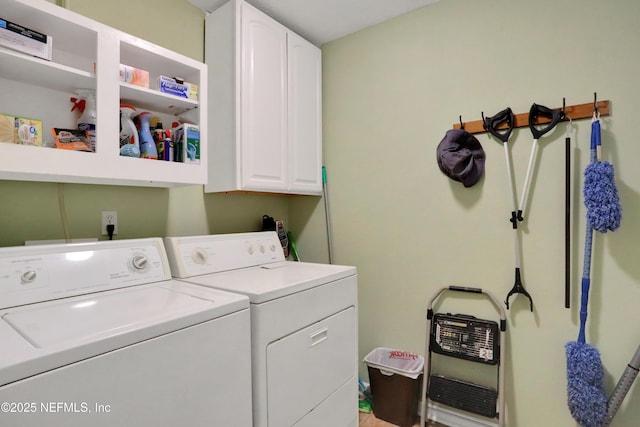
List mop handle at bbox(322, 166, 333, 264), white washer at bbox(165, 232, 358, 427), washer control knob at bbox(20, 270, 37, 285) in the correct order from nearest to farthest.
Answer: washer control knob at bbox(20, 270, 37, 285) < white washer at bbox(165, 232, 358, 427) < mop handle at bbox(322, 166, 333, 264)

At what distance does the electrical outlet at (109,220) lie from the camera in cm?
160

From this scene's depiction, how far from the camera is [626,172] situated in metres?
1.53

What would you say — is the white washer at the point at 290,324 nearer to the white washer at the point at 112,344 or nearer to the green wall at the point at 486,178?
the white washer at the point at 112,344

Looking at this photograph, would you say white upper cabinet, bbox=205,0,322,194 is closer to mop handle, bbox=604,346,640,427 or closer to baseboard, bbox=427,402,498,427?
baseboard, bbox=427,402,498,427

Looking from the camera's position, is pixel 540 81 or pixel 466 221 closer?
pixel 540 81

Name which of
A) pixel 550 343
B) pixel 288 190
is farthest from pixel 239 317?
pixel 550 343

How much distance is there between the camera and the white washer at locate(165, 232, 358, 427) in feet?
4.00

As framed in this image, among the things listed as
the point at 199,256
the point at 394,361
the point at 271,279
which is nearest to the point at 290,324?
the point at 271,279

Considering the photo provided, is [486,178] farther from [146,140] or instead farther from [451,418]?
[146,140]

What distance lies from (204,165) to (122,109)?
1.33ft

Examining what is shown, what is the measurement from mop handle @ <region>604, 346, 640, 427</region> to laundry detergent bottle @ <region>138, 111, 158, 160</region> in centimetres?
229

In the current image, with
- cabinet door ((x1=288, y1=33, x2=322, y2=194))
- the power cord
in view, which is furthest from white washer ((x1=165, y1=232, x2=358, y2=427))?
cabinet door ((x1=288, y1=33, x2=322, y2=194))

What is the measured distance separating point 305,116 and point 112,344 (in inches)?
73.9

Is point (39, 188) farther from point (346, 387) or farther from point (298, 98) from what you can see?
point (346, 387)
